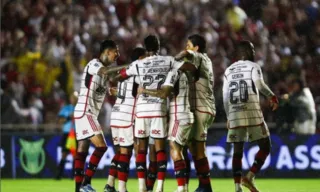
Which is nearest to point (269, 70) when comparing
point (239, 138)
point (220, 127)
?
point (220, 127)

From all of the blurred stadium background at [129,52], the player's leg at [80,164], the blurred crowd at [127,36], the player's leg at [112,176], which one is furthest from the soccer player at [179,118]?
the blurred crowd at [127,36]

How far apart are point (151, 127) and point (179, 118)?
43cm

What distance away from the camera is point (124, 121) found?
13688 mm

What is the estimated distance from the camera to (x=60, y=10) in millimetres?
26047

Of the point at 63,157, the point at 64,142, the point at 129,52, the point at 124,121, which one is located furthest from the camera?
the point at 129,52

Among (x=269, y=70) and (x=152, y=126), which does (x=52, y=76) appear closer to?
(x=269, y=70)

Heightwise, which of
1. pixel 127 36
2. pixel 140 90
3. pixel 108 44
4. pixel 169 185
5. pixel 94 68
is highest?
pixel 127 36

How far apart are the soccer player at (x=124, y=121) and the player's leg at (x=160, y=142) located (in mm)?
627

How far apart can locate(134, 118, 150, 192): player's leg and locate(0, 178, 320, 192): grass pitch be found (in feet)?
8.77

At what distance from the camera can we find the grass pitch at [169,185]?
53.4 feet

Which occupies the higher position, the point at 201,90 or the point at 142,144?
the point at 201,90

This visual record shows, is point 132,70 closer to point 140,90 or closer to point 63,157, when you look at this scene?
point 140,90

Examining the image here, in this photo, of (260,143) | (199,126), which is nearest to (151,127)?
(199,126)

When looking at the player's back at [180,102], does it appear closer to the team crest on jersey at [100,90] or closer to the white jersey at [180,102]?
the white jersey at [180,102]
